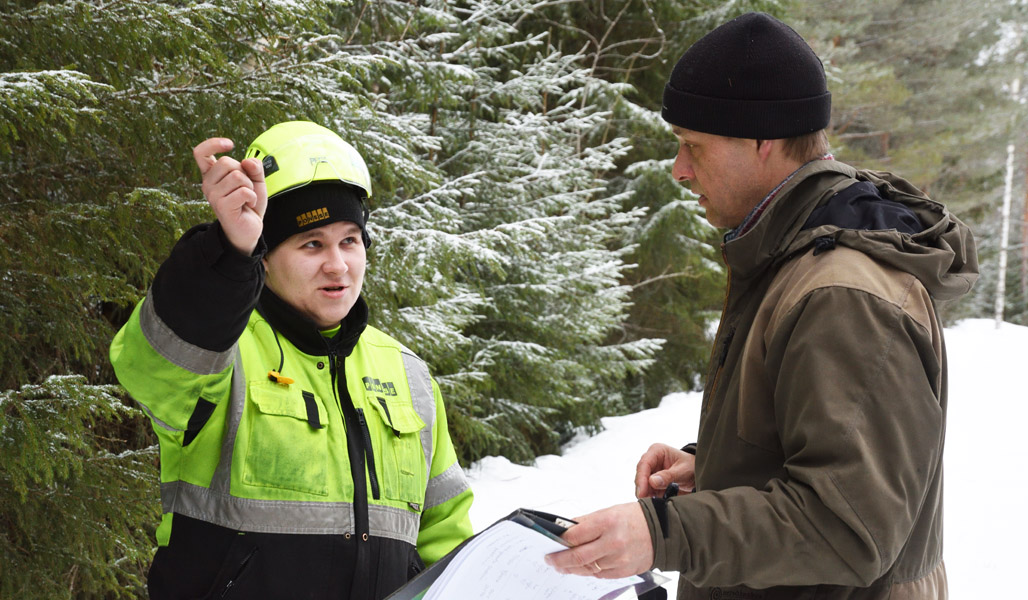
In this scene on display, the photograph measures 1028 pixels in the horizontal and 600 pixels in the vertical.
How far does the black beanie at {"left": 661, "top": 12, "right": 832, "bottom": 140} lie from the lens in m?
1.75

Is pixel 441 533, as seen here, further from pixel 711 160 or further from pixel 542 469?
pixel 542 469

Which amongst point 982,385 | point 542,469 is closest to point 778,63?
point 542,469

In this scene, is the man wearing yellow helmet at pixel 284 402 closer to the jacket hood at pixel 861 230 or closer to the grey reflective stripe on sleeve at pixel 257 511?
the grey reflective stripe on sleeve at pixel 257 511

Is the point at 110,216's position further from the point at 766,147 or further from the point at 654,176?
the point at 654,176

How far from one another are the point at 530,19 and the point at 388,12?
349 centimetres

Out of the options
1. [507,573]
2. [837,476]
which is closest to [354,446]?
[507,573]

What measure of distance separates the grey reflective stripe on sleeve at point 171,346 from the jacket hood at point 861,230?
112 centimetres

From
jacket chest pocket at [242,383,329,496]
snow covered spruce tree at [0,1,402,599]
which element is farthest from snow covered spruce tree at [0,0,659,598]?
jacket chest pocket at [242,383,329,496]

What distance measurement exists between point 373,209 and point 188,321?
12.4 ft

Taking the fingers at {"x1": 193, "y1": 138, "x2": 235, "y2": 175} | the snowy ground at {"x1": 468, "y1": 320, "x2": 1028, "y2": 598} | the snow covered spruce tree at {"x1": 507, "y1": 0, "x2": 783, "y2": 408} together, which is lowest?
the snowy ground at {"x1": 468, "y1": 320, "x2": 1028, "y2": 598}

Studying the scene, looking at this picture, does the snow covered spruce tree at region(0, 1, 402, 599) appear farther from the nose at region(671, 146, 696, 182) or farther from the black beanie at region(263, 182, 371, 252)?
the nose at region(671, 146, 696, 182)

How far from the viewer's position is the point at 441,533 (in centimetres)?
233

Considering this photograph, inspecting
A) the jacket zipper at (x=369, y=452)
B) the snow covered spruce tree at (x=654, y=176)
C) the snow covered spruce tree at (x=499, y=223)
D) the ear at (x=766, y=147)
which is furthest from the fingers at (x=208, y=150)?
the snow covered spruce tree at (x=654, y=176)

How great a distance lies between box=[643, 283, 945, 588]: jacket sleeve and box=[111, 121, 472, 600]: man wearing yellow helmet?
34.5 inches
